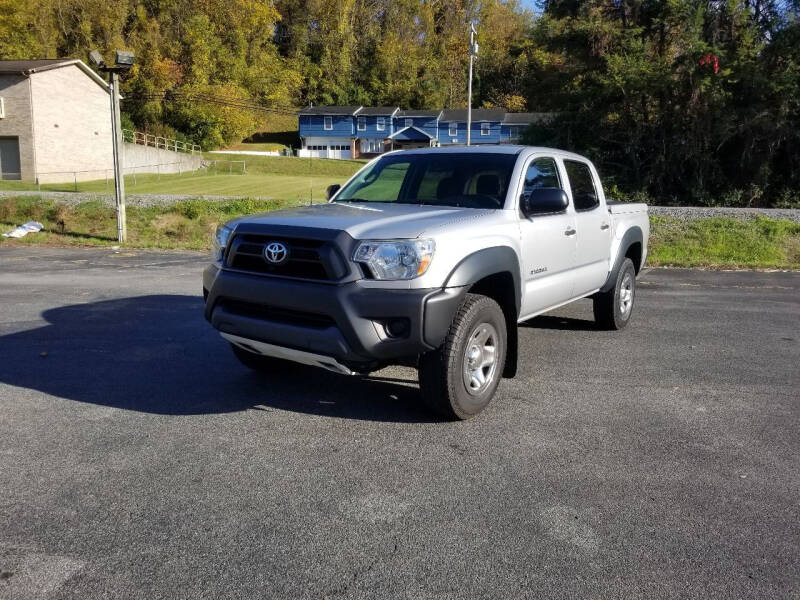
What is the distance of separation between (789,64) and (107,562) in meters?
24.8

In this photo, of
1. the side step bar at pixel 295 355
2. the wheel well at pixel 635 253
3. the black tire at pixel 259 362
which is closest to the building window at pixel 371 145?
the wheel well at pixel 635 253

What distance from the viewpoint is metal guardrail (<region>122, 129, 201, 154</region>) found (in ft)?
160

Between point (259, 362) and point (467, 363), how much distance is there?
1.91 metres

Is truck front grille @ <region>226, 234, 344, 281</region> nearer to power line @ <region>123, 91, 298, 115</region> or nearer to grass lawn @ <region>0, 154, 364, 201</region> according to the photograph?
grass lawn @ <region>0, 154, 364, 201</region>

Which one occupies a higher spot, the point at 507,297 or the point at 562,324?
the point at 507,297

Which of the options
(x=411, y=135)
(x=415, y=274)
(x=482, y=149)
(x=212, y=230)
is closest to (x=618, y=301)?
(x=482, y=149)

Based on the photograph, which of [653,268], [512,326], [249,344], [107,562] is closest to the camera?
[107,562]

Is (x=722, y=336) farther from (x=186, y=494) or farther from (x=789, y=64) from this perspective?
(x=789, y=64)

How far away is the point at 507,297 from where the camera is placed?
16.3 feet

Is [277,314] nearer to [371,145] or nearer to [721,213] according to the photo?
[721,213]

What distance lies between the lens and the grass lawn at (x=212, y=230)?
14.4 meters

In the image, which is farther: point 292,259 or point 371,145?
point 371,145

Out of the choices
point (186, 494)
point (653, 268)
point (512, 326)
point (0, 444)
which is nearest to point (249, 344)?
point (186, 494)

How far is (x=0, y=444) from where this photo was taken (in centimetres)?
414
